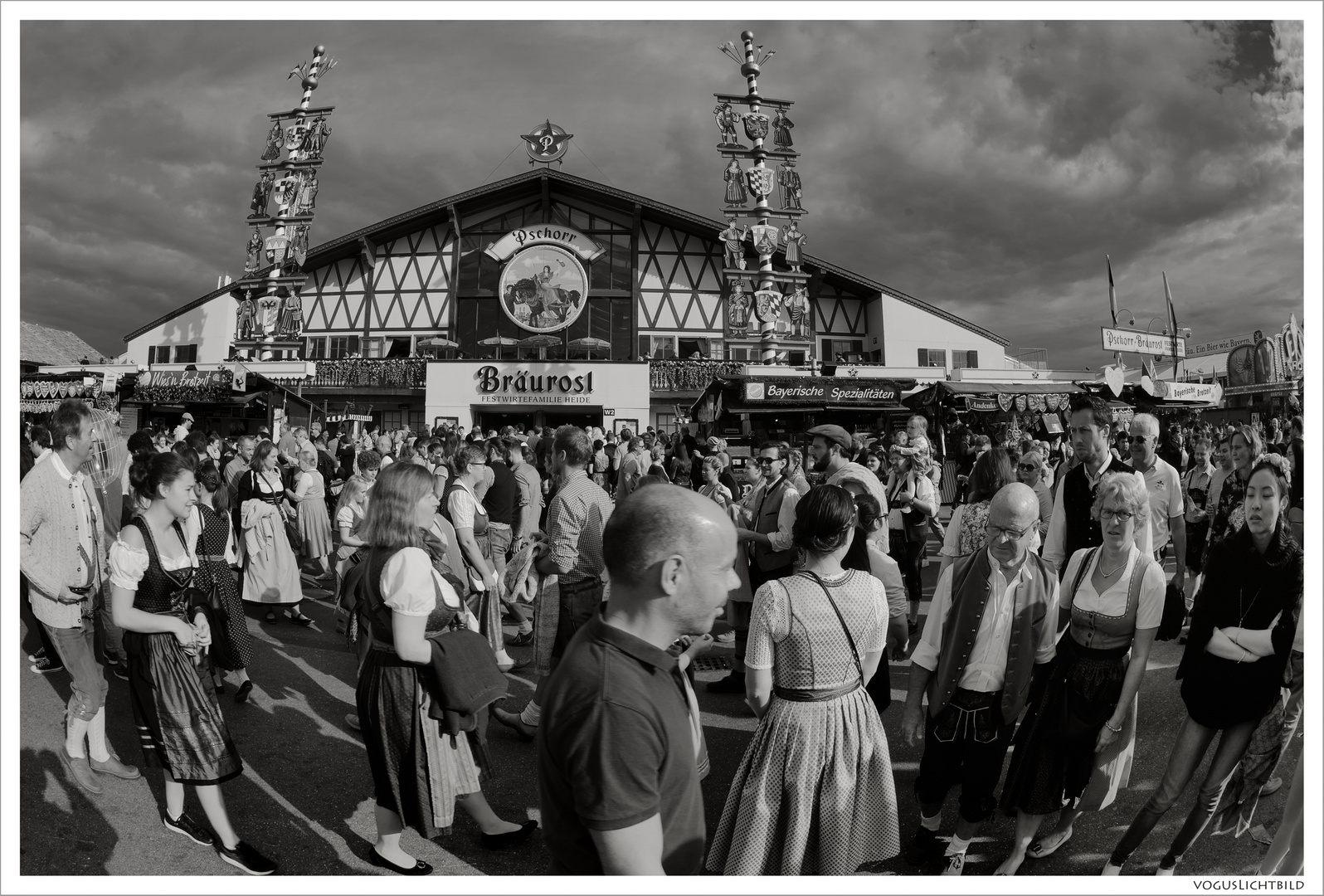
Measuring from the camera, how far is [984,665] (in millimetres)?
3055

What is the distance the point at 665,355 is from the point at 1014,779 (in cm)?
3129

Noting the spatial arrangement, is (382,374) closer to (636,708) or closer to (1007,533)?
(1007,533)

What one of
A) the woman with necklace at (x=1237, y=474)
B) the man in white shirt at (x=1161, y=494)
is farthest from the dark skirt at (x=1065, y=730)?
the woman with necklace at (x=1237, y=474)

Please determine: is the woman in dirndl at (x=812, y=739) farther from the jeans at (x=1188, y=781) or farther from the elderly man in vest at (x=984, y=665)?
the jeans at (x=1188, y=781)

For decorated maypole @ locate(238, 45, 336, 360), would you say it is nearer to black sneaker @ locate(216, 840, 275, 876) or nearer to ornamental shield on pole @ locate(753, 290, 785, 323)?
ornamental shield on pole @ locate(753, 290, 785, 323)

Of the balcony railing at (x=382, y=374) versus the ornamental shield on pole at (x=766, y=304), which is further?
the balcony railing at (x=382, y=374)

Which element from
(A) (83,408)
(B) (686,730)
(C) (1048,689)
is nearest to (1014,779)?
(C) (1048,689)

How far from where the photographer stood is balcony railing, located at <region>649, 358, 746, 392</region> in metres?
31.2

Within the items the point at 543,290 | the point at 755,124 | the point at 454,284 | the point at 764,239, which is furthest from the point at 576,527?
the point at 454,284

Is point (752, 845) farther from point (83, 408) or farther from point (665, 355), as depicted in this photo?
point (665, 355)

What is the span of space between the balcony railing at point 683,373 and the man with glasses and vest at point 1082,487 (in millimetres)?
26699

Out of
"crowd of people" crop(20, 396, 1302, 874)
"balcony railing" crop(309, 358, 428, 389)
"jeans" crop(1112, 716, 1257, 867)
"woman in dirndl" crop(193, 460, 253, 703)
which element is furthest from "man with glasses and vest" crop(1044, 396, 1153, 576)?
"balcony railing" crop(309, 358, 428, 389)

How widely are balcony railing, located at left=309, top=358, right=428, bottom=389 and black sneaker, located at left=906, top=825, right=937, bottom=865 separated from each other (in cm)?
2964

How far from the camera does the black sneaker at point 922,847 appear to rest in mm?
3209
